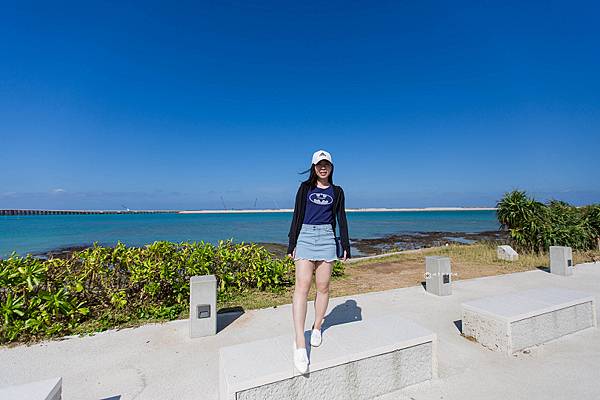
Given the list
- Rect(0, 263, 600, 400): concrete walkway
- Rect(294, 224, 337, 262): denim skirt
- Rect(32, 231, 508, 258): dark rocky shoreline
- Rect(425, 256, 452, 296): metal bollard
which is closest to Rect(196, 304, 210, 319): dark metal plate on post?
Rect(0, 263, 600, 400): concrete walkway

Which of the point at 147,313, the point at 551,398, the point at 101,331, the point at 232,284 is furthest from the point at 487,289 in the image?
the point at 101,331

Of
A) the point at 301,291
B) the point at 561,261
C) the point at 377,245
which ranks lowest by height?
the point at 377,245

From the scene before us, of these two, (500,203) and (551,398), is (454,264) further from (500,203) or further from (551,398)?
(551,398)

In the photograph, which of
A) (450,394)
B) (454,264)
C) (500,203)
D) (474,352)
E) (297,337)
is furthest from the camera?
(500,203)

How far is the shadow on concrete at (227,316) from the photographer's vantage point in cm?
421

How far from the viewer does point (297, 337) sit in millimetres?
2396

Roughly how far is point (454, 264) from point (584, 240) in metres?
6.40

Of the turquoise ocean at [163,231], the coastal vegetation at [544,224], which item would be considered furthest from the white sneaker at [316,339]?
the coastal vegetation at [544,224]

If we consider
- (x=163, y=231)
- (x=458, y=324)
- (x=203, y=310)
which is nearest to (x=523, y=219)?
(x=458, y=324)

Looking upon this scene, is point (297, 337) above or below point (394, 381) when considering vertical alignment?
above

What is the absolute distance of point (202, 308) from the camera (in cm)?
381

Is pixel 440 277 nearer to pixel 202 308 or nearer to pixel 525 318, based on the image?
pixel 525 318

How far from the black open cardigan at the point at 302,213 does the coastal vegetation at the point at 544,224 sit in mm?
11880

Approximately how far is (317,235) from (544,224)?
41.4 ft
